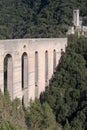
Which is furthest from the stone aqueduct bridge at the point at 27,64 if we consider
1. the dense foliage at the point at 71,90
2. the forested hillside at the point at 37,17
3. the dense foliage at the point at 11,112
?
the forested hillside at the point at 37,17

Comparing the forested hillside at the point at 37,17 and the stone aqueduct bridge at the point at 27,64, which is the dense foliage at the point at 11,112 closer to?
the stone aqueduct bridge at the point at 27,64

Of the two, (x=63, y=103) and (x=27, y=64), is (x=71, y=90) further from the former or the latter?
(x=27, y=64)

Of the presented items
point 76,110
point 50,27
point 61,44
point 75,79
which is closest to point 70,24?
point 50,27

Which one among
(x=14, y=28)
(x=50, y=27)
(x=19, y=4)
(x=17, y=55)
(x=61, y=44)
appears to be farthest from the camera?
(x=19, y=4)

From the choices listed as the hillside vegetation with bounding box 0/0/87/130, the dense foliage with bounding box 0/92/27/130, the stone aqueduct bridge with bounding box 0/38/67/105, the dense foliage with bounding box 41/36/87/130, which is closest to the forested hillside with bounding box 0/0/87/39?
the hillside vegetation with bounding box 0/0/87/130

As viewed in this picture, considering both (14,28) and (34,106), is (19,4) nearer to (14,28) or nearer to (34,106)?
(14,28)

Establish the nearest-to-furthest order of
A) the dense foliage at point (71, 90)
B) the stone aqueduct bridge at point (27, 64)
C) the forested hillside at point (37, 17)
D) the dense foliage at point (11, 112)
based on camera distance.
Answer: the dense foliage at point (11, 112)
the stone aqueduct bridge at point (27, 64)
the dense foliage at point (71, 90)
the forested hillside at point (37, 17)
